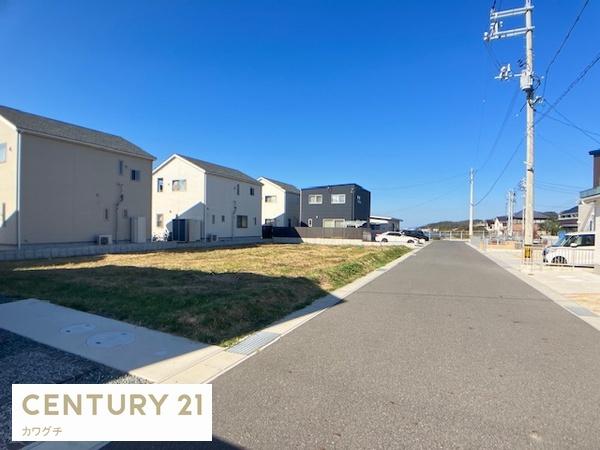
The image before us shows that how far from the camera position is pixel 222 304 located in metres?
6.30

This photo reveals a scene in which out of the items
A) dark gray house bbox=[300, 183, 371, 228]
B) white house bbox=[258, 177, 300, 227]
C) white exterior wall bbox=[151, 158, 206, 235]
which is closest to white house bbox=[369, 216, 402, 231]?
dark gray house bbox=[300, 183, 371, 228]

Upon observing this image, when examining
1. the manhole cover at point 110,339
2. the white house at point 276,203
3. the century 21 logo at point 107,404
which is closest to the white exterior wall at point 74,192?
the manhole cover at point 110,339

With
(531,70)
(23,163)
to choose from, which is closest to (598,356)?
(531,70)

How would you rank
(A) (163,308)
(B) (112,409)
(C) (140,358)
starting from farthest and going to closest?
(A) (163,308) < (C) (140,358) < (B) (112,409)

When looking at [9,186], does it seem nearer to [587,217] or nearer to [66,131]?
[66,131]

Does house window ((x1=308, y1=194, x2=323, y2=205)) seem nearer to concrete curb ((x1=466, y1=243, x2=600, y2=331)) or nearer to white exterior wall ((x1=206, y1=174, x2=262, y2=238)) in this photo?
white exterior wall ((x1=206, y1=174, x2=262, y2=238))

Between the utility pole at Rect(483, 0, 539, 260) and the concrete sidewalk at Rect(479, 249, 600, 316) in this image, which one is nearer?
the concrete sidewalk at Rect(479, 249, 600, 316)

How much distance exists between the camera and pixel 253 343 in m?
4.85

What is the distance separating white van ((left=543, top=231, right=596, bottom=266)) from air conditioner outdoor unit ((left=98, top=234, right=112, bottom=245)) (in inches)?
875

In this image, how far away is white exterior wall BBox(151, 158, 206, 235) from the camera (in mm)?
27406

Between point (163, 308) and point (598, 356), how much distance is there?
257 inches

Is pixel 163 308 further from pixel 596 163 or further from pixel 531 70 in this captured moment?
pixel 596 163

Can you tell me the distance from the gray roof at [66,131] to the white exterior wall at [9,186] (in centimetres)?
62

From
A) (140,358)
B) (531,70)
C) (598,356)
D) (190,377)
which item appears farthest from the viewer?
(531,70)
